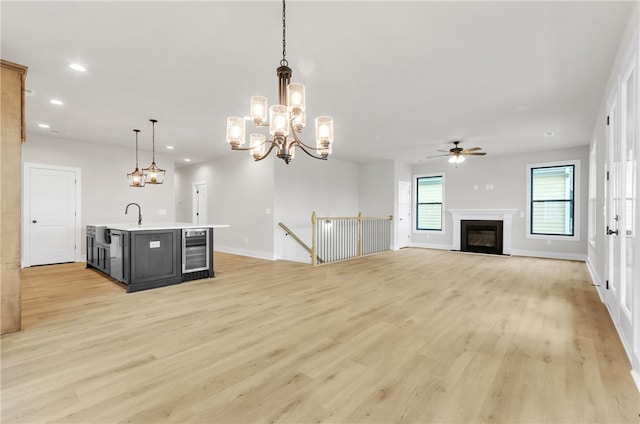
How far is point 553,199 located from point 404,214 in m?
3.92

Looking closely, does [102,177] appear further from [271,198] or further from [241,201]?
[271,198]

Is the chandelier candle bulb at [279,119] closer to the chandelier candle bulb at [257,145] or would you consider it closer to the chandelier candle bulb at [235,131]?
the chandelier candle bulb at [235,131]

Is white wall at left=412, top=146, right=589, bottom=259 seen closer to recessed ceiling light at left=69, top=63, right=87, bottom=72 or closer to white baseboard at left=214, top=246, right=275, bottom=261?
white baseboard at left=214, top=246, right=275, bottom=261

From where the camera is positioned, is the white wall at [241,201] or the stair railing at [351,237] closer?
the white wall at [241,201]

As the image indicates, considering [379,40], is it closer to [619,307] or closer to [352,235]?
[619,307]

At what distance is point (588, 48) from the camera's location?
2.94 m

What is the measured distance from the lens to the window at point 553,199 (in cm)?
738

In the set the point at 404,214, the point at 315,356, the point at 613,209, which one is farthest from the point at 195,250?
the point at 404,214

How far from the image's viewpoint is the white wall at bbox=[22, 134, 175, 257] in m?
6.50

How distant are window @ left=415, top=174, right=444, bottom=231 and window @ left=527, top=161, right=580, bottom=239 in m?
2.41

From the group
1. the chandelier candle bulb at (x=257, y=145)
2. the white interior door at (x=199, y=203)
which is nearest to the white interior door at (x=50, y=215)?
the white interior door at (x=199, y=203)

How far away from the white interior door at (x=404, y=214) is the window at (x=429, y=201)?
0.39 meters

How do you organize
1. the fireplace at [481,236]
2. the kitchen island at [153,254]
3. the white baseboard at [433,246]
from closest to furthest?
the kitchen island at [153,254]
the fireplace at [481,236]
the white baseboard at [433,246]

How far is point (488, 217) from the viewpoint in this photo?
8.50 m
